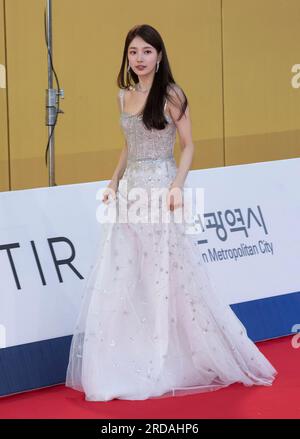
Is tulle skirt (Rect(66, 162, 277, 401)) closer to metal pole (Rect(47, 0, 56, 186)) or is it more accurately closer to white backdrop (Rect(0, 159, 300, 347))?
white backdrop (Rect(0, 159, 300, 347))

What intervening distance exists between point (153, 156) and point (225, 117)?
15.0ft

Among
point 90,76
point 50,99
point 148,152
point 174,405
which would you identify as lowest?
point 174,405

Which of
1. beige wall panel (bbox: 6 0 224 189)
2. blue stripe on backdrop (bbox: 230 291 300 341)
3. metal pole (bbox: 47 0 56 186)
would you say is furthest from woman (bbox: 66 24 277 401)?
beige wall panel (bbox: 6 0 224 189)

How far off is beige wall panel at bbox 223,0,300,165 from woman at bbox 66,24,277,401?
4.56m

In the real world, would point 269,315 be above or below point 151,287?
below

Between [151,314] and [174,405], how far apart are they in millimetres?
430

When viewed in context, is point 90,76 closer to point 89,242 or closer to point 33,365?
point 89,242

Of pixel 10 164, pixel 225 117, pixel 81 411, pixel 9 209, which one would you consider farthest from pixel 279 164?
pixel 225 117

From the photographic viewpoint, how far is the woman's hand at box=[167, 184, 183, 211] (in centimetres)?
380

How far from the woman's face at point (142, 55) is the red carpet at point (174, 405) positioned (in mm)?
1440

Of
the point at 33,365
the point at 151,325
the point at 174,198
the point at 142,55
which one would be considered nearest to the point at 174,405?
the point at 151,325

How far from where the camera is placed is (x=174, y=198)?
381 cm

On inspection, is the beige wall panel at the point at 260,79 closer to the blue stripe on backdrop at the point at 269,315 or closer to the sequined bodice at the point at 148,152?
the blue stripe on backdrop at the point at 269,315

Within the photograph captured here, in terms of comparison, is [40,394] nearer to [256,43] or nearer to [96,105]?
[96,105]
